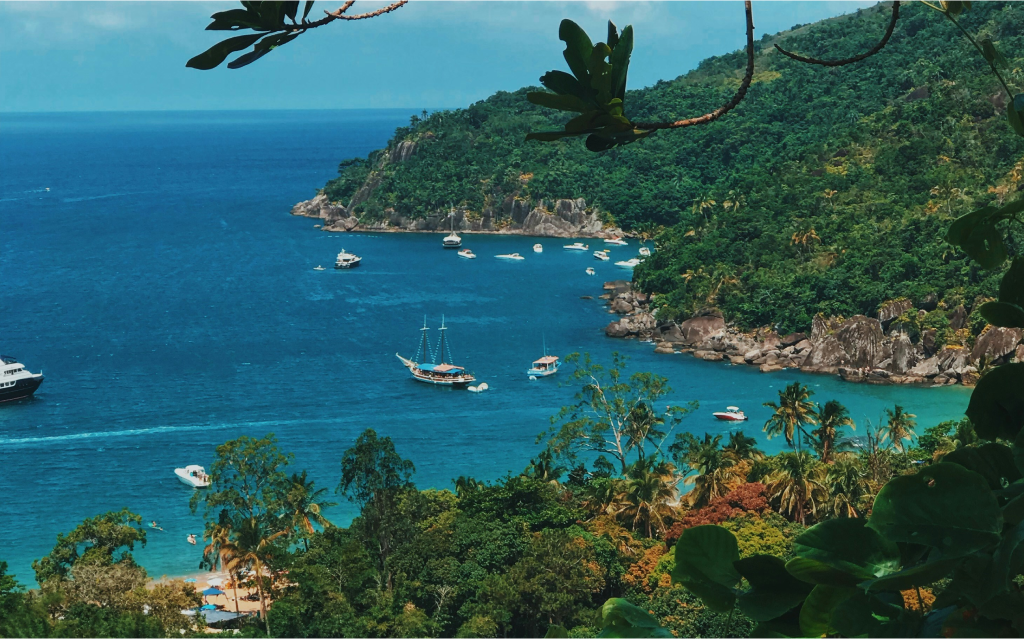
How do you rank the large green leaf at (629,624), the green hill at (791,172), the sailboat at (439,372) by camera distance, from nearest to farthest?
1. the large green leaf at (629,624)
2. the sailboat at (439,372)
3. the green hill at (791,172)

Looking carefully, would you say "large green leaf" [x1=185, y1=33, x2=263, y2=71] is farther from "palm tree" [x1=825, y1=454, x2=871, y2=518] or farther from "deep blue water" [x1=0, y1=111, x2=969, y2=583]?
"deep blue water" [x1=0, y1=111, x2=969, y2=583]

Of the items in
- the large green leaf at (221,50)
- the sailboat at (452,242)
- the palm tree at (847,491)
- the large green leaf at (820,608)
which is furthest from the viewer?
the sailboat at (452,242)

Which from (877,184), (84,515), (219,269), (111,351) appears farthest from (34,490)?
(877,184)

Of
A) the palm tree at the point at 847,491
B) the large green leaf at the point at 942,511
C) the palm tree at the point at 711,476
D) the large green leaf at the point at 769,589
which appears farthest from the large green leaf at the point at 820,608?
the palm tree at the point at 711,476

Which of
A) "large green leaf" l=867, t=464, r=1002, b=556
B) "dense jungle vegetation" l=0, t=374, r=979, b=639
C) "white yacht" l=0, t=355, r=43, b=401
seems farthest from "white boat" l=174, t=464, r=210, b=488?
"large green leaf" l=867, t=464, r=1002, b=556

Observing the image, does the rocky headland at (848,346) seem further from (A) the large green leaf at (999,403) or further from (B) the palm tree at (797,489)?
(A) the large green leaf at (999,403)

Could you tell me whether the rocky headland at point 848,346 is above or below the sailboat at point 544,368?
above
